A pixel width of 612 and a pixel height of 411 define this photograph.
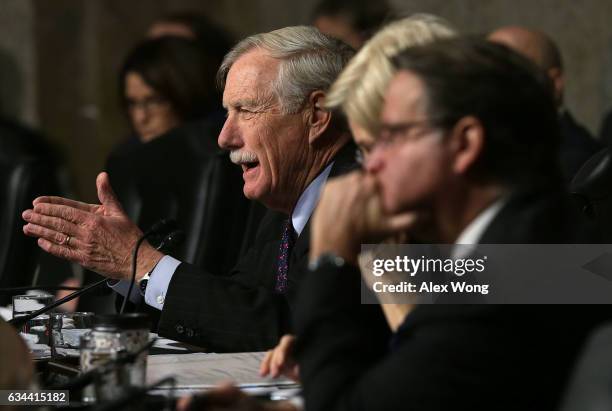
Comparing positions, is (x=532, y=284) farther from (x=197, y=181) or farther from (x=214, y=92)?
(x=214, y=92)

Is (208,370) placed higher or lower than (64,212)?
lower

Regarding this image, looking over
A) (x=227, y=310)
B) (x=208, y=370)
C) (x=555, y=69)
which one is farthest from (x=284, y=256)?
→ (x=555, y=69)

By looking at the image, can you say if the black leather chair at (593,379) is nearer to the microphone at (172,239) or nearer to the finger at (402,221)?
the finger at (402,221)

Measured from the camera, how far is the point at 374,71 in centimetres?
227

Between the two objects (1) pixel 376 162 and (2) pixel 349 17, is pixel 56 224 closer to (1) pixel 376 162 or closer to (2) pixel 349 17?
(1) pixel 376 162

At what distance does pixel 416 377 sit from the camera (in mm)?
1808

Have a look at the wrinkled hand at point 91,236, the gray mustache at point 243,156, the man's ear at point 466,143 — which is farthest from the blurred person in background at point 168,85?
the man's ear at point 466,143

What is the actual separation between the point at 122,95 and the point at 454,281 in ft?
13.3

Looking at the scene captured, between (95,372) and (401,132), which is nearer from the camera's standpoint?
(401,132)

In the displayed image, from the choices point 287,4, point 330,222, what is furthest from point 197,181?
point 287,4

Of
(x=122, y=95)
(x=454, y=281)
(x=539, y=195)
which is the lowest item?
(x=122, y=95)

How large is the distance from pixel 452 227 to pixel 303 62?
4.41ft

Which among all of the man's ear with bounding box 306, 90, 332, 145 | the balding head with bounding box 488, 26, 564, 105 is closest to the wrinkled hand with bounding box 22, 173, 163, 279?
the man's ear with bounding box 306, 90, 332, 145

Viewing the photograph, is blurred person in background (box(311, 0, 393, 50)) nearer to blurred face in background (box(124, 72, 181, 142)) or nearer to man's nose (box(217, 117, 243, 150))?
blurred face in background (box(124, 72, 181, 142))
